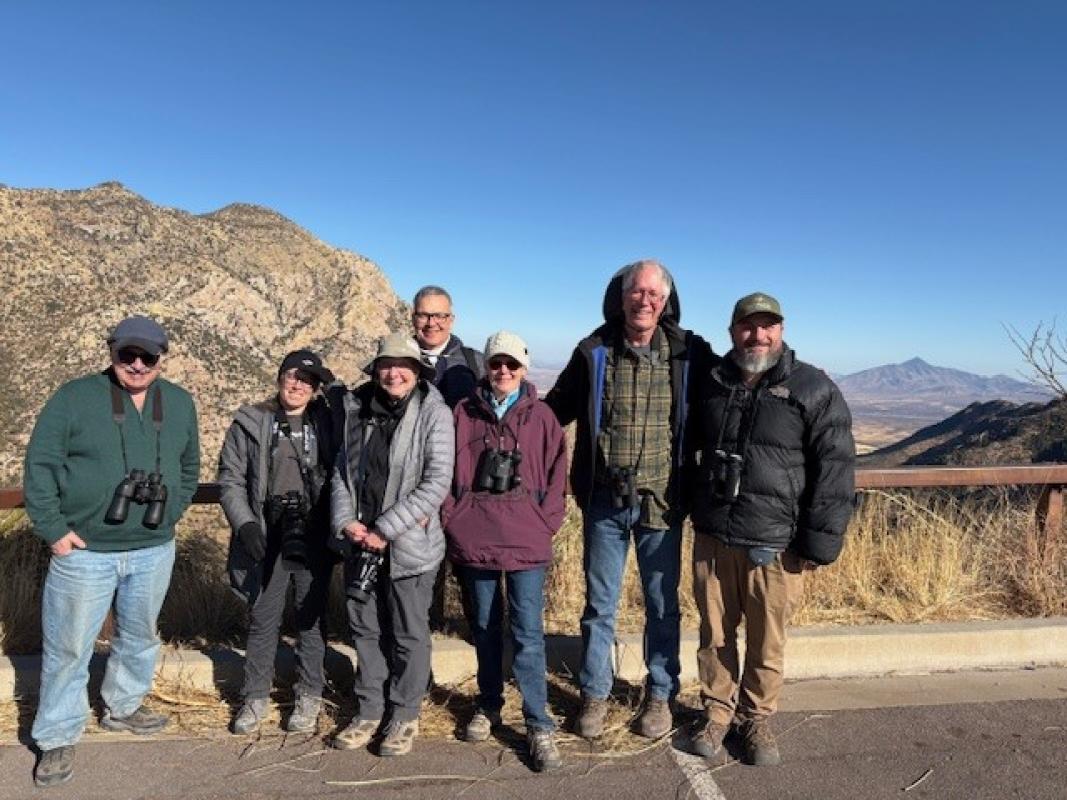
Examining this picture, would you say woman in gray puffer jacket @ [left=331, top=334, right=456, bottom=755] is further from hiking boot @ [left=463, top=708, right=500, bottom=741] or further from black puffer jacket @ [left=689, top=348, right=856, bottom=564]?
black puffer jacket @ [left=689, top=348, right=856, bottom=564]

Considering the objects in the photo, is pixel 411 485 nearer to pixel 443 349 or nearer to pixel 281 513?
pixel 281 513

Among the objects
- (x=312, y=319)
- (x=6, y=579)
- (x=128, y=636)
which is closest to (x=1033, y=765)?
(x=128, y=636)

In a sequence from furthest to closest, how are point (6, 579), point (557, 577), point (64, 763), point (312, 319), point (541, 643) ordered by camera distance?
point (312, 319) → point (557, 577) → point (6, 579) → point (541, 643) → point (64, 763)

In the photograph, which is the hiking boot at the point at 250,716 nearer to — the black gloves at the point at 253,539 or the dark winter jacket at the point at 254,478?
the dark winter jacket at the point at 254,478

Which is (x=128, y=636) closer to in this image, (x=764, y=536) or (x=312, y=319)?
(x=764, y=536)

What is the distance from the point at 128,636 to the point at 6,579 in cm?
141

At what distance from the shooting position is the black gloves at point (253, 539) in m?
3.43

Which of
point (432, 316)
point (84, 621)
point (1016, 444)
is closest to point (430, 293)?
point (432, 316)

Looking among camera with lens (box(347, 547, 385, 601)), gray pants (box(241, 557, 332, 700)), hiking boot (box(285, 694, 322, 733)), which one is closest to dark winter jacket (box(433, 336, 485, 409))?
camera with lens (box(347, 547, 385, 601))

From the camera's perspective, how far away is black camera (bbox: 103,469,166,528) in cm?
323

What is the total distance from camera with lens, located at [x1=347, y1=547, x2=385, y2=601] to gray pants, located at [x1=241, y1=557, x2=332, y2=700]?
1.05 feet

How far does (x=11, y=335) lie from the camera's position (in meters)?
23.9

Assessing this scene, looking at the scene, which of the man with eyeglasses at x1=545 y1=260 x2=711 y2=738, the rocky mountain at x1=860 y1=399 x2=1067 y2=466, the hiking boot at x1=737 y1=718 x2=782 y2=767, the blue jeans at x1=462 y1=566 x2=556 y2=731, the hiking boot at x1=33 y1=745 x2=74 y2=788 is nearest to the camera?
the hiking boot at x1=33 y1=745 x2=74 y2=788

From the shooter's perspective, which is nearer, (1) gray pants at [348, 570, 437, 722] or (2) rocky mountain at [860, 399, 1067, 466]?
(1) gray pants at [348, 570, 437, 722]
